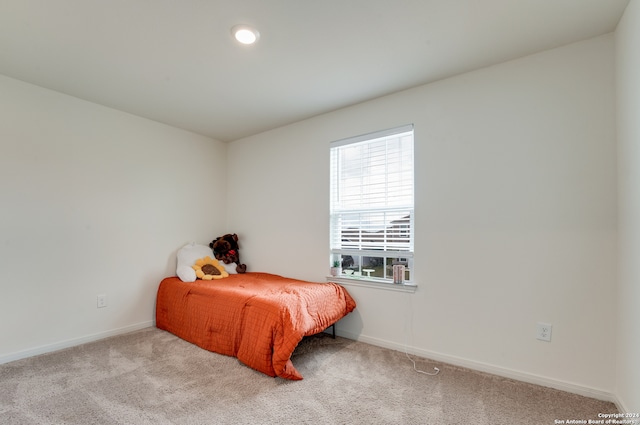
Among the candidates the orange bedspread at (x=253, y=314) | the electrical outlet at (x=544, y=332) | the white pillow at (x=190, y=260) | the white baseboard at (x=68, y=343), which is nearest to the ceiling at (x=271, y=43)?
the white pillow at (x=190, y=260)

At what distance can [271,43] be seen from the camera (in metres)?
2.02

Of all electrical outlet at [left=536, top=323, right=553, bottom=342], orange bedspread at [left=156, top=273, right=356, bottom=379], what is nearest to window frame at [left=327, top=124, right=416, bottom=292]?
orange bedspread at [left=156, top=273, right=356, bottom=379]

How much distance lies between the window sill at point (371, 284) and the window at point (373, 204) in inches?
1.7

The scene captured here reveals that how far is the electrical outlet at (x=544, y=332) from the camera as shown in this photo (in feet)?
6.72

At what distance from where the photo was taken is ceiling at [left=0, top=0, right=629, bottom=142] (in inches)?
67.3

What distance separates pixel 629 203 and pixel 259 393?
2459 mm

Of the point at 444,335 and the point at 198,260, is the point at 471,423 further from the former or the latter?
the point at 198,260

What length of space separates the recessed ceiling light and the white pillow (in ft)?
7.84

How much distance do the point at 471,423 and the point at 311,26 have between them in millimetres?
2484

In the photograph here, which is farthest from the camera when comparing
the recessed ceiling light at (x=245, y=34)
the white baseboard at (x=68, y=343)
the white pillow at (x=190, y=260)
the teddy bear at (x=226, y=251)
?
the teddy bear at (x=226, y=251)

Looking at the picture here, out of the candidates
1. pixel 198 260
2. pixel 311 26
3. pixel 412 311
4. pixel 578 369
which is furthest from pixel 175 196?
pixel 578 369

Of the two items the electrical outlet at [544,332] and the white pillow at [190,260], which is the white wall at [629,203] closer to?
the electrical outlet at [544,332]

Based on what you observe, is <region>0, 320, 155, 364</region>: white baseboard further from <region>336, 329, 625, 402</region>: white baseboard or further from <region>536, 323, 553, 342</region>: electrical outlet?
<region>536, 323, 553, 342</region>: electrical outlet

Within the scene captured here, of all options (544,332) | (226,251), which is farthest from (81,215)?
(544,332)
